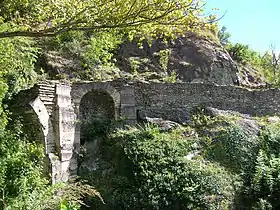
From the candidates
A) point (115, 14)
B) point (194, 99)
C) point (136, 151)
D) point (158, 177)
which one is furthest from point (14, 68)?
point (115, 14)

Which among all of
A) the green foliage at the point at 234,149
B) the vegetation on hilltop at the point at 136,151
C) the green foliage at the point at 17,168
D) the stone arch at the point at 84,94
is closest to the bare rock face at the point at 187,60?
the vegetation on hilltop at the point at 136,151

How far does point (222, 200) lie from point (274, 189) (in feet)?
5.45

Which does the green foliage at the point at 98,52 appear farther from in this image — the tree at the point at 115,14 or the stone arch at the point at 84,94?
the tree at the point at 115,14

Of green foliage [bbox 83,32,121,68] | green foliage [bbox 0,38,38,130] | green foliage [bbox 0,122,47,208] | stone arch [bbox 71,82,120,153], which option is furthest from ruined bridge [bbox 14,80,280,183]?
green foliage [bbox 83,32,121,68]

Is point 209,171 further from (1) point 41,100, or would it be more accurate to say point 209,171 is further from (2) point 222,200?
(1) point 41,100

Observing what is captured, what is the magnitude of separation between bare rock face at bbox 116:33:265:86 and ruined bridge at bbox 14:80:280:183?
426 centimetres

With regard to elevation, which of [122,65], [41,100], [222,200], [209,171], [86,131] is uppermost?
[122,65]

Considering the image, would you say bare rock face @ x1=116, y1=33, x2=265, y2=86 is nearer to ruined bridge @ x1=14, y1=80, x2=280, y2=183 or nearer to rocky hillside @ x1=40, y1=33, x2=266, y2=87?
rocky hillside @ x1=40, y1=33, x2=266, y2=87

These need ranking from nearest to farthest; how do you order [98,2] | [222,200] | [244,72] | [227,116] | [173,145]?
[98,2] < [222,200] < [173,145] < [227,116] < [244,72]

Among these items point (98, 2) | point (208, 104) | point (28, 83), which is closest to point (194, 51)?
point (208, 104)

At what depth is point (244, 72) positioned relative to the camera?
23672 millimetres

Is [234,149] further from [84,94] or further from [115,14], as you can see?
[115,14]

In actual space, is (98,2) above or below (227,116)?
above

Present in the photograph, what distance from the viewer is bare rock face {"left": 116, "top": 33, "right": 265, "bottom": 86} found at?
20.3 meters
